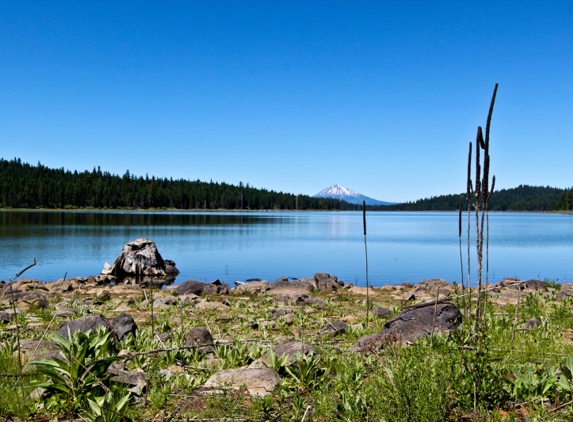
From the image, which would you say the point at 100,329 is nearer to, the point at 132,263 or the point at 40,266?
the point at 132,263

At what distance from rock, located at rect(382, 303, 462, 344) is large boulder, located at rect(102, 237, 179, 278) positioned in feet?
68.6

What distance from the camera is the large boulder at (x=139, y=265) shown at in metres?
27.8

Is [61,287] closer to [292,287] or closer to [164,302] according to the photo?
[164,302]

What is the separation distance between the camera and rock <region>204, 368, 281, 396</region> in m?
6.08

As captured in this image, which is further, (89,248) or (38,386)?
(89,248)

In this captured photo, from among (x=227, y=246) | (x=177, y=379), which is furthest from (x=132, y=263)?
(x=177, y=379)

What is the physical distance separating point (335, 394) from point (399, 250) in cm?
3800

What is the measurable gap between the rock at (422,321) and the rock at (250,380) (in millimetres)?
2973

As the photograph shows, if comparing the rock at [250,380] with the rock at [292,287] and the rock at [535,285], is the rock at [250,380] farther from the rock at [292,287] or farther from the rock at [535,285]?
the rock at [535,285]

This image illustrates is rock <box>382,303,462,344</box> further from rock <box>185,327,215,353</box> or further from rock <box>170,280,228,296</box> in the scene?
rock <box>170,280,228,296</box>

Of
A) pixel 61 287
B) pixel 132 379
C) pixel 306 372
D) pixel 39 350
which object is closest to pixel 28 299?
pixel 61 287

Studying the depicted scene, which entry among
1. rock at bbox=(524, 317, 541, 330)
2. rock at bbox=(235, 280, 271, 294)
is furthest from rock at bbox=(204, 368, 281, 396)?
rock at bbox=(235, 280, 271, 294)

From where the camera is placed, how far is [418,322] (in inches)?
345

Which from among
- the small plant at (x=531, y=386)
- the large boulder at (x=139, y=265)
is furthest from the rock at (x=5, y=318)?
the large boulder at (x=139, y=265)
